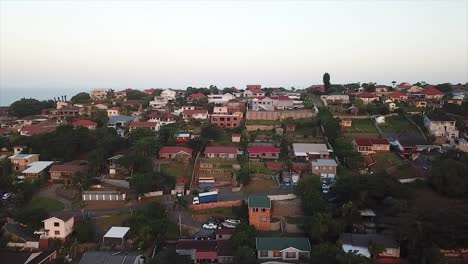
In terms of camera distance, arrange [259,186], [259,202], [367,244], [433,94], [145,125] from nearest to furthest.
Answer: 1. [367,244]
2. [259,202]
3. [259,186]
4. [145,125]
5. [433,94]

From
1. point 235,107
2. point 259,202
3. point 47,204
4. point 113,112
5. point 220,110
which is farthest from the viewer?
point 113,112

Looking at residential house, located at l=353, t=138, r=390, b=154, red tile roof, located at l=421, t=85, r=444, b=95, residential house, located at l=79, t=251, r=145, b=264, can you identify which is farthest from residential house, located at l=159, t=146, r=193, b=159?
red tile roof, located at l=421, t=85, r=444, b=95

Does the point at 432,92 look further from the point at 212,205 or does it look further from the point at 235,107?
the point at 212,205

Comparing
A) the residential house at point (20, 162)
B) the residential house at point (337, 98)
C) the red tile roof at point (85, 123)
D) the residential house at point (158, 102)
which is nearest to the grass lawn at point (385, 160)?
the residential house at point (337, 98)

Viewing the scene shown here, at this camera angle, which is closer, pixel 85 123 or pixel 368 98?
pixel 85 123

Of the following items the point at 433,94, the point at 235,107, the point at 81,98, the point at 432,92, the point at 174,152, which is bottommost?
the point at 174,152

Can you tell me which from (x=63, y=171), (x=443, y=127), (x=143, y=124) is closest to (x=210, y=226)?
(x=63, y=171)

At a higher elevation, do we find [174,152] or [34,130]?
[34,130]

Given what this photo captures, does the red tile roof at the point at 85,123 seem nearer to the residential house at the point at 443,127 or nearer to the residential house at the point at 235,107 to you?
the residential house at the point at 235,107
